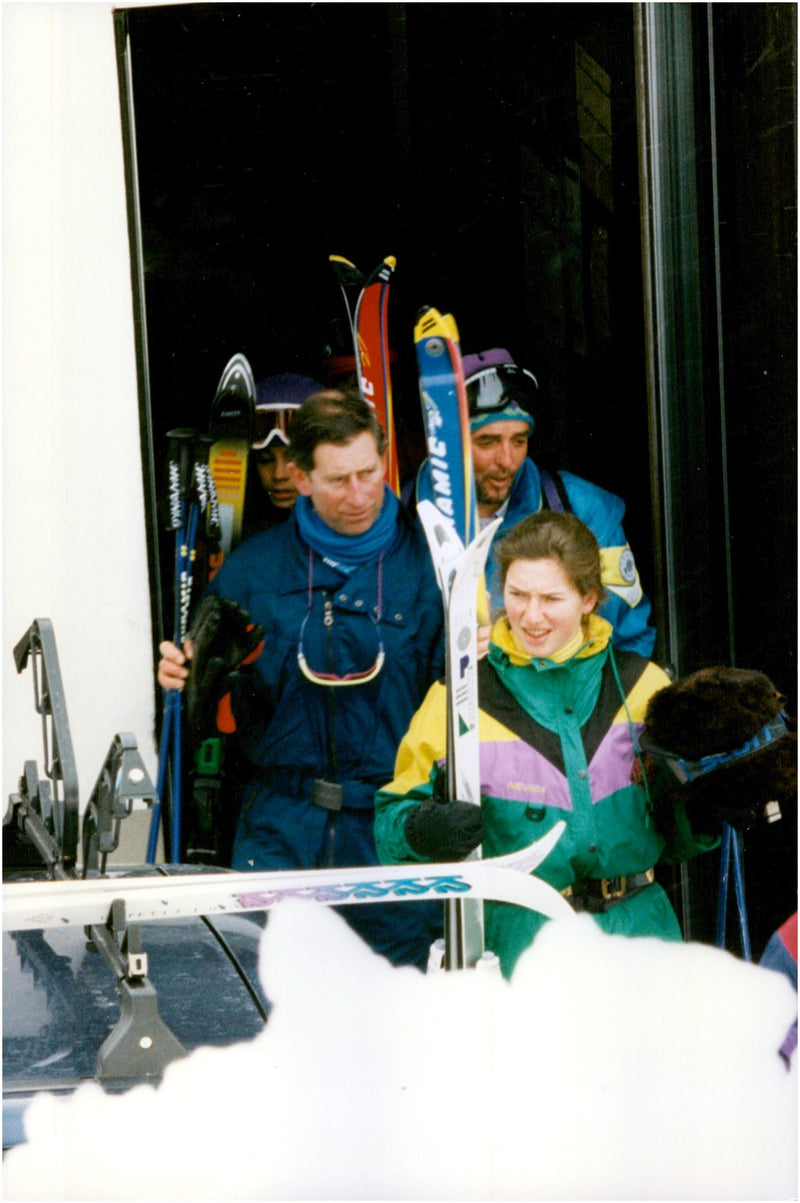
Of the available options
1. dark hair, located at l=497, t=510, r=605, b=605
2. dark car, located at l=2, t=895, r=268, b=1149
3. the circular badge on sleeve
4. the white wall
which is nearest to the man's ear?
the white wall

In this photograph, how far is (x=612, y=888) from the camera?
321 centimetres

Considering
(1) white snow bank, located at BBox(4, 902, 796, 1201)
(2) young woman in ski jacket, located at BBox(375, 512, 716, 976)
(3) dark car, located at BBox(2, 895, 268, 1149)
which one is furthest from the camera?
(2) young woman in ski jacket, located at BBox(375, 512, 716, 976)

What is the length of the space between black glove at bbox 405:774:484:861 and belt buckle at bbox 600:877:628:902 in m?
0.32

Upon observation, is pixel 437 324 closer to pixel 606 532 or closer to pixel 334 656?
pixel 606 532

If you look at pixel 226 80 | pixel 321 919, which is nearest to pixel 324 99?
pixel 226 80

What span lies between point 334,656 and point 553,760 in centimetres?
58

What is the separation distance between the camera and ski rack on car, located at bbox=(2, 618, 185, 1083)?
2568 mm

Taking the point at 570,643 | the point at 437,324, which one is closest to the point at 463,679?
the point at 570,643

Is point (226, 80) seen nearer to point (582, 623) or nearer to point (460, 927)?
point (582, 623)

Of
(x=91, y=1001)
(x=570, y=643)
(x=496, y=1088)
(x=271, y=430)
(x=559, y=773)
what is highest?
(x=271, y=430)

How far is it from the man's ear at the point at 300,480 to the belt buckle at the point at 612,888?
1.17m

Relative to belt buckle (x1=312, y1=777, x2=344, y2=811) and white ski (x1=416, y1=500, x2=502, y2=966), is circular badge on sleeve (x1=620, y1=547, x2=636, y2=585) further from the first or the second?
belt buckle (x1=312, y1=777, x2=344, y2=811)

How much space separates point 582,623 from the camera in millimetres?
3225

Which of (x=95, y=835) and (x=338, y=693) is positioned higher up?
(x=338, y=693)
